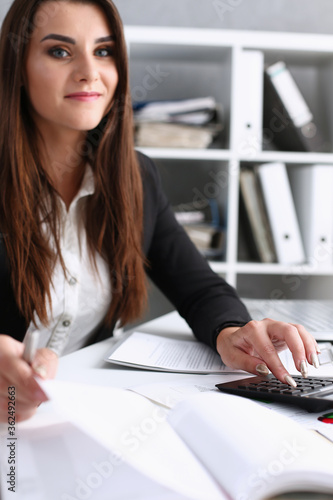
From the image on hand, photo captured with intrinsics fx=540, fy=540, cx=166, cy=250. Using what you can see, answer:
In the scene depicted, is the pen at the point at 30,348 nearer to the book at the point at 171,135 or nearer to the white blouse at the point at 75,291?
the white blouse at the point at 75,291

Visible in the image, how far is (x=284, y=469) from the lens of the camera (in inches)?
14.7

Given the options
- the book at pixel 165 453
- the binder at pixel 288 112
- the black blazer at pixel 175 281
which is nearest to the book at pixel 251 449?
the book at pixel 165 453

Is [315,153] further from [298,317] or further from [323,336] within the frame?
[323,336]

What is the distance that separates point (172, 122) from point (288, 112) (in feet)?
1.33

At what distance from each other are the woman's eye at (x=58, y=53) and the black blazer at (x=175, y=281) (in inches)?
12.2

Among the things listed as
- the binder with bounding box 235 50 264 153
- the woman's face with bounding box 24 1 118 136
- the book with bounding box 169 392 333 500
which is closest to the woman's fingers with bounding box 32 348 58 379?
the book with bounding box 169 392 333 500

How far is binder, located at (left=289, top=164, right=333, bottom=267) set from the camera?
74.1 inches

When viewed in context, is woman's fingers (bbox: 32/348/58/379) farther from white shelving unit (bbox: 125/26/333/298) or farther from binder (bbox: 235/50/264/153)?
binder (bbox: 235/50/264/153)

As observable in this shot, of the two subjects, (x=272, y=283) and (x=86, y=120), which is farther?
(x=272, y=283)

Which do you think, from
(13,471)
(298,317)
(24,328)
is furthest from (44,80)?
(13,471)

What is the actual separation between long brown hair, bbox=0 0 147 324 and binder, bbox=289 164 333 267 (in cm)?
84

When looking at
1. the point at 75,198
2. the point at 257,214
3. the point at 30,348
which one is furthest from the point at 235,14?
the point at 30,348

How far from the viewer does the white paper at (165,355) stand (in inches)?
30.6

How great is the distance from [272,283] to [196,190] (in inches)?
19.7
